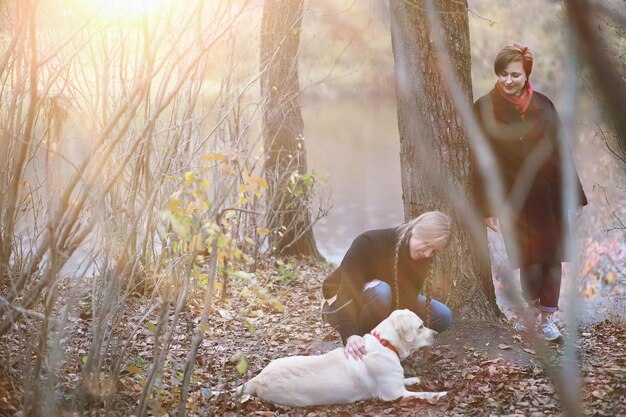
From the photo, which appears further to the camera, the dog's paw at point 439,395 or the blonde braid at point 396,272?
the blonde braid at point 396,272

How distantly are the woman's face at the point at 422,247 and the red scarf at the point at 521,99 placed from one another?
1.16 meters

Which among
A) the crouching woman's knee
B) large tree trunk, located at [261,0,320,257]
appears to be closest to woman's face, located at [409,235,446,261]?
the crouching woman's knee

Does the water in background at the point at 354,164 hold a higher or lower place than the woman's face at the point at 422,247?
higher

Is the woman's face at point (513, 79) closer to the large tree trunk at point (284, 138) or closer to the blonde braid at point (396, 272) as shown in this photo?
the blonde braid at point (396, 272)

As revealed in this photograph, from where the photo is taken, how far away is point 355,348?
4.12 metres

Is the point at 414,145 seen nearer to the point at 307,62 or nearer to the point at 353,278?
the point at 353,278

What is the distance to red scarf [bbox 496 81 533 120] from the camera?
15.6 feet

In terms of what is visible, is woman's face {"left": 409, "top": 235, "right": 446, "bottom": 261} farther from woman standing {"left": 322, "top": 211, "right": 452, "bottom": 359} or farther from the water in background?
the water in background

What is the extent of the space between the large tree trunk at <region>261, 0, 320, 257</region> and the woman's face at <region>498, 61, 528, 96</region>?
3.30 meters

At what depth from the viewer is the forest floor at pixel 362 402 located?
3.68m

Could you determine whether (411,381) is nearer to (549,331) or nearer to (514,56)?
(549,331)

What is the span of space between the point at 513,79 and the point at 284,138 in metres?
4.08

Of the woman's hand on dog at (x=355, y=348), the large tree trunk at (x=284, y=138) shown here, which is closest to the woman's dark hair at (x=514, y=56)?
the woman's hand on dog at (x=355, y=348)

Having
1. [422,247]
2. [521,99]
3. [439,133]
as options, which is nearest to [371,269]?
[422,247]
